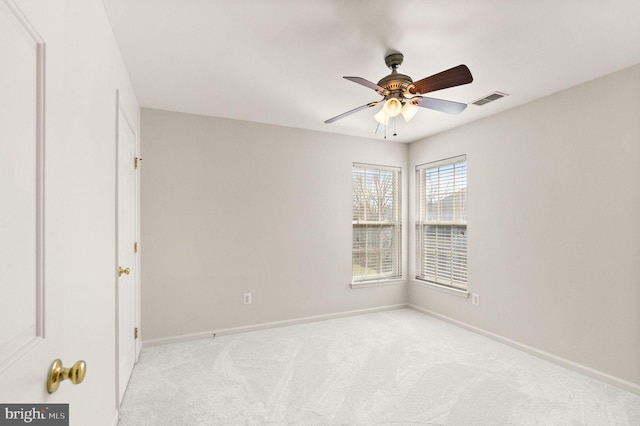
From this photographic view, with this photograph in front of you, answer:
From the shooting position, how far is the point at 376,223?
468 cm

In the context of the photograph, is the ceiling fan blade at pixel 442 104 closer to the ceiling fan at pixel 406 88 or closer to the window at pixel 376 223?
the ceiling fan at pixel 406 88

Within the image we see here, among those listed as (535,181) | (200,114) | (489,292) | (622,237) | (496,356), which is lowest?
(496,356)

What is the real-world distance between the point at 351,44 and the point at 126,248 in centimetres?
235

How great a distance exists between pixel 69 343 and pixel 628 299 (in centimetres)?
363

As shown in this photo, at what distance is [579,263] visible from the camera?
9.23ft

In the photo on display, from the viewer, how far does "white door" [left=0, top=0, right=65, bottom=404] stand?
0.56 m

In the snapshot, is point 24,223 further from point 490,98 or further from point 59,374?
point 490,98

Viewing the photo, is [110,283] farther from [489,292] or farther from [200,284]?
[489,292]

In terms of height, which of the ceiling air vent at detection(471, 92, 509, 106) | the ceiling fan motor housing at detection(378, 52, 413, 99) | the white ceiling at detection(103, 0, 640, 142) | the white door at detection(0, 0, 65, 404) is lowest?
the white door at detection(0, 0, 65, 404)

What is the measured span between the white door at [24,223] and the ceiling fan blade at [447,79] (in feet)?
6.21

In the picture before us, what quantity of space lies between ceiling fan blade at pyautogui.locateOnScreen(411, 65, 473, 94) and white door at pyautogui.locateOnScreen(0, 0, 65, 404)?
1.89 m

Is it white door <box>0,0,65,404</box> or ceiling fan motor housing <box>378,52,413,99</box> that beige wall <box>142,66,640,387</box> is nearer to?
ceiling fan motor housing <box>378,52,413,99</box>

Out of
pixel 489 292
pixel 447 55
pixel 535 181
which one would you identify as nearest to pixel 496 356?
pixel 489 292
